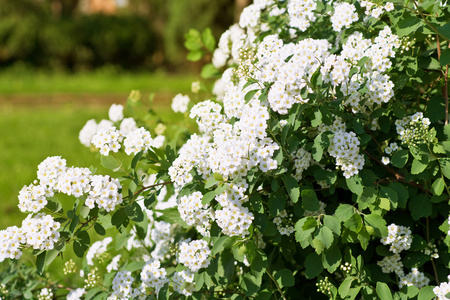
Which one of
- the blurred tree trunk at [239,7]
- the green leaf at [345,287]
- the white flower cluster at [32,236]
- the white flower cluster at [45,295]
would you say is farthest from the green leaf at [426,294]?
the blurred tree trunk at [239,7]

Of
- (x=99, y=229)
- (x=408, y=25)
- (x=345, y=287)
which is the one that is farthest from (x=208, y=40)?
(x=345, y=287)

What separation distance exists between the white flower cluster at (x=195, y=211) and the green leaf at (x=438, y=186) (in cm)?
83

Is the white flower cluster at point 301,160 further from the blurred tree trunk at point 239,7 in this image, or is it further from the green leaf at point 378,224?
the blurred tree trunk at point 239,7

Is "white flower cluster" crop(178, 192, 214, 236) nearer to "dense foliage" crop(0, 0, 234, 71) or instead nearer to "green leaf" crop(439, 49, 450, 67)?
"green leaf" crop(439, 49, 450, 67)

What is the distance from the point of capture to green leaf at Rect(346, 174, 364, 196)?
1866 mm

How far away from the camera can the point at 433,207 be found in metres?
2.12

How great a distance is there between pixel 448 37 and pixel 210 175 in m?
0.99

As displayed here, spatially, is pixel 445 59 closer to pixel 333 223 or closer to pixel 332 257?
pixel 333 223

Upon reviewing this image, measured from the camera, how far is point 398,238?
1.96m

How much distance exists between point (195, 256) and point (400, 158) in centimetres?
83

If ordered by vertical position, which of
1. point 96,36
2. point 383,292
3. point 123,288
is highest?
point 96,36

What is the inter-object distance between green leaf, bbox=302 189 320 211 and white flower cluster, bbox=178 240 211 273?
1.28 feet

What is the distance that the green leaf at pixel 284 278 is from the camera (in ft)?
6.48

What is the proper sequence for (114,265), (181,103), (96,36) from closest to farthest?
(114,265), (181,103), (96,36)
